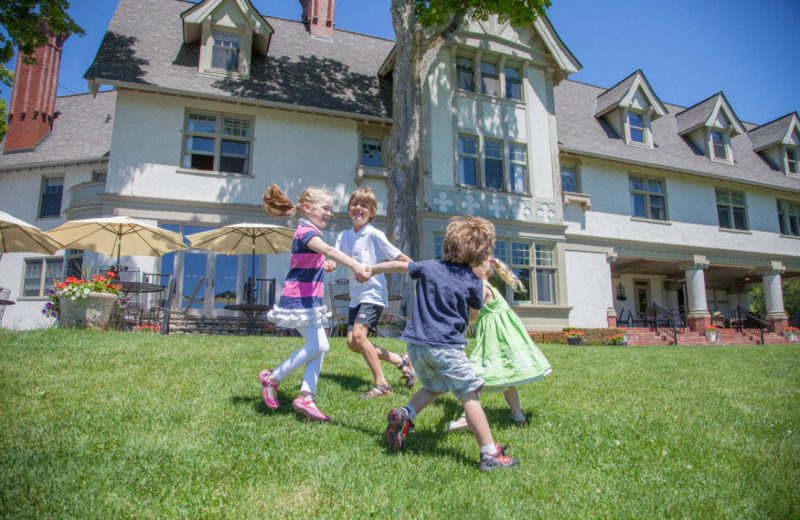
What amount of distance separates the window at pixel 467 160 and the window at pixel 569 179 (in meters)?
4.16

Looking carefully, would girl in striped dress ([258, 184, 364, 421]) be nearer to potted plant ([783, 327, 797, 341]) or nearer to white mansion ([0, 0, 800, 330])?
white mansion ([0, 0, 800, 330])

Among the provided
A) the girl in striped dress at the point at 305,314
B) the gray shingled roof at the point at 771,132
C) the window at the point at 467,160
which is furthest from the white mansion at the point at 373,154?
the girl in striped dress at the point at 305,314

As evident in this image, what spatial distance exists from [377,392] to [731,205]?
75.1ft

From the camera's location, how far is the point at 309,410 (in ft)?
12.3

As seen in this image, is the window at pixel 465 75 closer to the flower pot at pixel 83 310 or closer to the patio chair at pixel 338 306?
the patio chair at pixel 338 306

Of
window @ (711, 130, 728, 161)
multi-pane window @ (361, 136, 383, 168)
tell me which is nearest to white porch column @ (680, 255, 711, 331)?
window @ (711, 130, 728, 161)

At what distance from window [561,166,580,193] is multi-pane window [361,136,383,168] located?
730 centimetres

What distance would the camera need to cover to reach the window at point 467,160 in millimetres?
16562

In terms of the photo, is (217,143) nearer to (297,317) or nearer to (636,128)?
(297,317)

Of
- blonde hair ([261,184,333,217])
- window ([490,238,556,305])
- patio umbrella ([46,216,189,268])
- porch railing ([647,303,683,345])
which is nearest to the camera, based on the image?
blonde hair ([261,184,333,217])

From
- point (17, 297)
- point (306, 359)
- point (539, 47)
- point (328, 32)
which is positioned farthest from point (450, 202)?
point (17, 297)

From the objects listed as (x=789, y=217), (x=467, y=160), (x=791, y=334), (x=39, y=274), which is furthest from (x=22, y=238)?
(x=789, y=217)

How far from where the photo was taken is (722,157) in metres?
22.6

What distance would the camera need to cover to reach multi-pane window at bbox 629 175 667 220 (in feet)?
65.2
